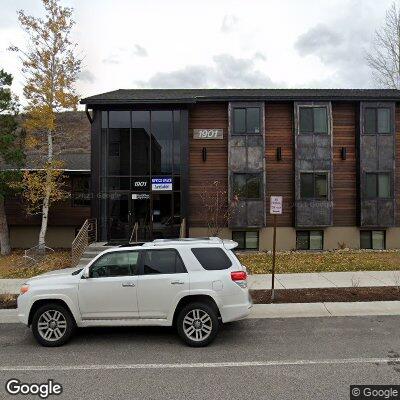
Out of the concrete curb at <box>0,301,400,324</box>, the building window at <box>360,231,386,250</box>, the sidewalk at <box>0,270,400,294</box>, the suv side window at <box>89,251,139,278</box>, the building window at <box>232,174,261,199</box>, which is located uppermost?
the building window at <box>232,174,261,199</box>

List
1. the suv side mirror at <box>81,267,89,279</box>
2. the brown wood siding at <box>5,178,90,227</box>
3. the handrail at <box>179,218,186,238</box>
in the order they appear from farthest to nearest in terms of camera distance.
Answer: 1. the brown wood siding at <box>5,178,90,227</box>
2. the handrail at <box>179,218,186,238</box>
3. the suv side mirror at <box>81,267,89,279</box>

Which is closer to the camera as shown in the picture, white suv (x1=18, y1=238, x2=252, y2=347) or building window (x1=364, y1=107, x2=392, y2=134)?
white suv (x1=18, y1=238, x2=252, y2=347)

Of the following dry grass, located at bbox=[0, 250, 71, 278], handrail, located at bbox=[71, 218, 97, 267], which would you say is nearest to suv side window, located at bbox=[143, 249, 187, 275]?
handrail, located at bbox=[71, 218, 97, 267]

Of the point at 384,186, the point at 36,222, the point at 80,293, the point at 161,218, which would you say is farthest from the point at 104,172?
the point at 384,186

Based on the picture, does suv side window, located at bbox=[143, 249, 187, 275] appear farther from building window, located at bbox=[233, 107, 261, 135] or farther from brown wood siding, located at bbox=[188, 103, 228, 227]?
building window, located at bbox=[233, 107, 261, 135]

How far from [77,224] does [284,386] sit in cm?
1722

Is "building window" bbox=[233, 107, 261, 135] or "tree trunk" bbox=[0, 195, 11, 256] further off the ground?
"building window" bbox=[233, 107, 261, 135]

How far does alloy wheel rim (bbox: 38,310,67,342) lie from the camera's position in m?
6.38

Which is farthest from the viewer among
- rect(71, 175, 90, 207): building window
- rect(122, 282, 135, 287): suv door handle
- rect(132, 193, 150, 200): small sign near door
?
rect(71, 175, 90, 207): building window

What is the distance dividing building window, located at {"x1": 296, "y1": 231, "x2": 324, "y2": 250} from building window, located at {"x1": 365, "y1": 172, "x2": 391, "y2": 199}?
10.1 ft

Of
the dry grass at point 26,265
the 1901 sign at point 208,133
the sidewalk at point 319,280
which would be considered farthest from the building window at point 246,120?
the dry grass at point 26,265

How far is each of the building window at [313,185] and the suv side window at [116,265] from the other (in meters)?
13.1

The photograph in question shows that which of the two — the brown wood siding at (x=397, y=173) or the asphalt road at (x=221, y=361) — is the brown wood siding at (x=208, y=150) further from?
the asphalt road at (x=221, y=361)

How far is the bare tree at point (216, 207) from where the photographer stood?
17.9m
